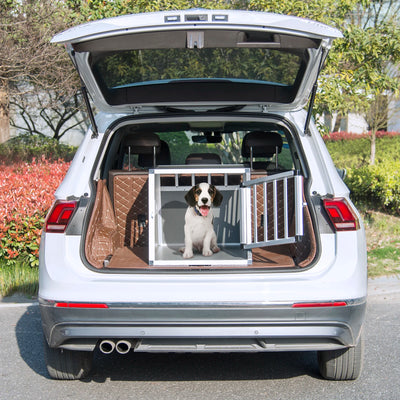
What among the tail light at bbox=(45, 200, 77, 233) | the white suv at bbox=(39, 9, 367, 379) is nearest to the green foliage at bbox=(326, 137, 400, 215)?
the white suv at bbox=(39, 9, 367, 379)

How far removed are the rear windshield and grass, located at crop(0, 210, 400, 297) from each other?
3041 millimetres

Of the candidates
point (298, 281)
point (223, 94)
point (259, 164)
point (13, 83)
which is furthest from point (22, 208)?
point (13, 83)

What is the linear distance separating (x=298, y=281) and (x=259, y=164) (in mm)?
2520

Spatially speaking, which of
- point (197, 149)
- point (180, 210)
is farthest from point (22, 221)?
point (197, 149)

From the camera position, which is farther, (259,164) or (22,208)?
(22,208)

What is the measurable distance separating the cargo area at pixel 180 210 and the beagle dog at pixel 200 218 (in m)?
0.10

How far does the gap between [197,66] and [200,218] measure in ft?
3.61

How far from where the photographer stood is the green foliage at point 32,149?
14.3 metres

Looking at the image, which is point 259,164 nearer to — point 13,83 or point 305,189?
point 305,189

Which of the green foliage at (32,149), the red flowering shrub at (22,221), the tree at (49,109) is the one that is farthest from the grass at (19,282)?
the green foliage at (32,149)

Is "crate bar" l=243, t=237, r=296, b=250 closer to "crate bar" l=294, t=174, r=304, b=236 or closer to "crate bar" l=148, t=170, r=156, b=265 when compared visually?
"crate bar" l=294, t=174, r=304, b=236

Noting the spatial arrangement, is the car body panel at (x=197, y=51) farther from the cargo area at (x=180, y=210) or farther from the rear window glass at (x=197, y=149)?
the rear window glass at (x=197, y=149)

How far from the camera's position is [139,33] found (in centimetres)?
368

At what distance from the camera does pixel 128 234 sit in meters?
5.22
